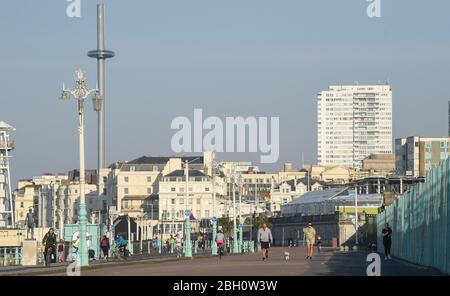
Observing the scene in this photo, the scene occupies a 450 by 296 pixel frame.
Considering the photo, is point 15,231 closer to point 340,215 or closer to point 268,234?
point 340,215

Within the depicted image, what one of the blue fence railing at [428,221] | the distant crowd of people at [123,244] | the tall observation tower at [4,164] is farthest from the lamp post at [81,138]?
the tall observation tower at [4,164]

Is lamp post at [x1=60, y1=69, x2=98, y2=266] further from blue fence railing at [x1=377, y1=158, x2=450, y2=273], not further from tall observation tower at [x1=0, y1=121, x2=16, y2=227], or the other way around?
tall observation tower at [x1=0, y1=121, x2=16, y2=227]

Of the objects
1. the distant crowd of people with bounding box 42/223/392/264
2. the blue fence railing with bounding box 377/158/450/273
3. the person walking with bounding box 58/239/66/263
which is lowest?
the person walking with bounding box 58/239/66/263

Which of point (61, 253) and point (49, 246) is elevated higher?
point (49, 246)

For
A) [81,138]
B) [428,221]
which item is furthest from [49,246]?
[428,221]

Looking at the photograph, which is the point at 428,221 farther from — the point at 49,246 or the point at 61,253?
the point at 61,253

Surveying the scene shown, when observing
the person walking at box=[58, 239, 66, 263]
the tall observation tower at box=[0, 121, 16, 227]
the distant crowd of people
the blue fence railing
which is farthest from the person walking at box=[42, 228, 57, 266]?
the tall observation tower at box=[0, 121, 16, 227]

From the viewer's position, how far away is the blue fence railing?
37969 millimetres

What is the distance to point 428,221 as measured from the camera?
4422 centimetres

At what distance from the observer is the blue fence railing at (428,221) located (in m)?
38.0
